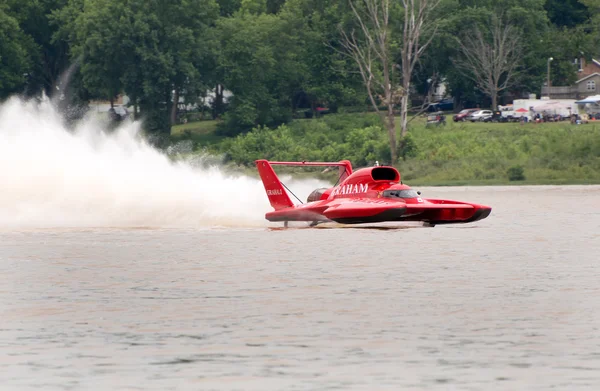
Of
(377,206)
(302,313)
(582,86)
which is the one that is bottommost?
(302,313)

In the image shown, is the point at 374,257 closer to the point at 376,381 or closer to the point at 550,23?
the point at 376,381

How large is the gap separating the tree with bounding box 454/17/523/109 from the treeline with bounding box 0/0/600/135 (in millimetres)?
409

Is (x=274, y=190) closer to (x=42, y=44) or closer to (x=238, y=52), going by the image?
(x=238, y=52)

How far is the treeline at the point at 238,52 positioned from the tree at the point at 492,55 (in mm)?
409

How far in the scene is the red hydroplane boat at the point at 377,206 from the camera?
26.2 metres

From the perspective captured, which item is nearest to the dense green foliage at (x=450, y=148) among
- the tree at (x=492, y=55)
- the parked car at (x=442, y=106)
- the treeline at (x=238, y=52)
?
the treeline at (x=238, y=52)

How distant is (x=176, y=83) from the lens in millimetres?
76875

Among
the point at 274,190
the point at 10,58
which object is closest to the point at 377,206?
the point at 274,190

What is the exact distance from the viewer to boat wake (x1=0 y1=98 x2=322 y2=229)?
30.8m

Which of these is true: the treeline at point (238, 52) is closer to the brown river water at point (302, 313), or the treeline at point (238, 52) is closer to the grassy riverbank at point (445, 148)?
the grassy riverbank at point (445, 148)

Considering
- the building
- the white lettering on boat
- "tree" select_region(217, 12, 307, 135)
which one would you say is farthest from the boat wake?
the building

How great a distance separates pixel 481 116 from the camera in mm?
79875

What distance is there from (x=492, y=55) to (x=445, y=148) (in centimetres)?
2954

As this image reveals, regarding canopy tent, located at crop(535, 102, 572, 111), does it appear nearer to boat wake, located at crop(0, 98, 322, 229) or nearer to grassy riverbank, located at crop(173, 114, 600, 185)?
grassy riverbank, located at crop(173, 114, 600, 185)
